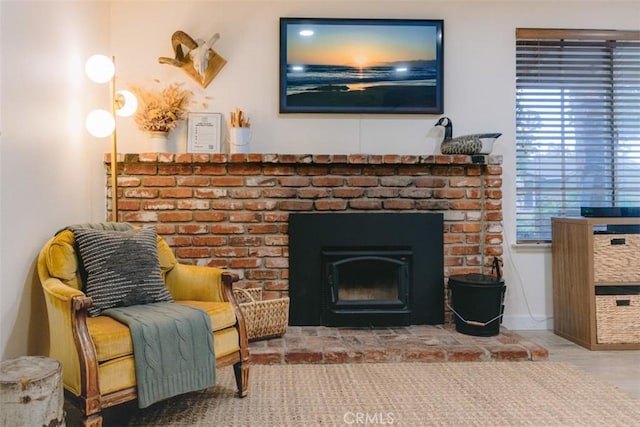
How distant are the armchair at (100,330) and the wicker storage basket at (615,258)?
2.33 m

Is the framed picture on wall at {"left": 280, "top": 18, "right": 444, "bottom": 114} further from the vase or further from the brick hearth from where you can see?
the brick hearth

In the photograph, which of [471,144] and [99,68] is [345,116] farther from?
[99,68]

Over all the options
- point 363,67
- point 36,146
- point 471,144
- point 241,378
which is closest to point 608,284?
point 471,144

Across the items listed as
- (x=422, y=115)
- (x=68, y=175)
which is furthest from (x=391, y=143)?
(x=68, y=175)

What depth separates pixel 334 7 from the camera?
333 centimetres

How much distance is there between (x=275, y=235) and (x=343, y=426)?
154cm

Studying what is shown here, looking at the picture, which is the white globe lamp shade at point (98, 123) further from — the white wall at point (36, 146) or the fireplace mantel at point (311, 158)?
the fireplace mantel at point (311, 158)

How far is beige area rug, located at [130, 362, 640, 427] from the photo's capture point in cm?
194

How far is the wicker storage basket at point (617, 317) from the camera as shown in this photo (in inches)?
115

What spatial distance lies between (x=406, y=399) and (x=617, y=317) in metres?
1.72

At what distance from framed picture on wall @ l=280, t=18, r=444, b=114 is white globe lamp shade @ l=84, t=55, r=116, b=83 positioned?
117cm

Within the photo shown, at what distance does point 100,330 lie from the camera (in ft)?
5.79

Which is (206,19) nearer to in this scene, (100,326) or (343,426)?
(100,326)

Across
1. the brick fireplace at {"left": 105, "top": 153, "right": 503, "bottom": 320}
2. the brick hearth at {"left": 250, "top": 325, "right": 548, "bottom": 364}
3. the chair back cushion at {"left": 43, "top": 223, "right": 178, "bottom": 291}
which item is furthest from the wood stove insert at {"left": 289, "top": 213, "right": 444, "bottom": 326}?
the chair back cushion at {"left": 43, "top": 223, "right": 178, "bottom": 291}
